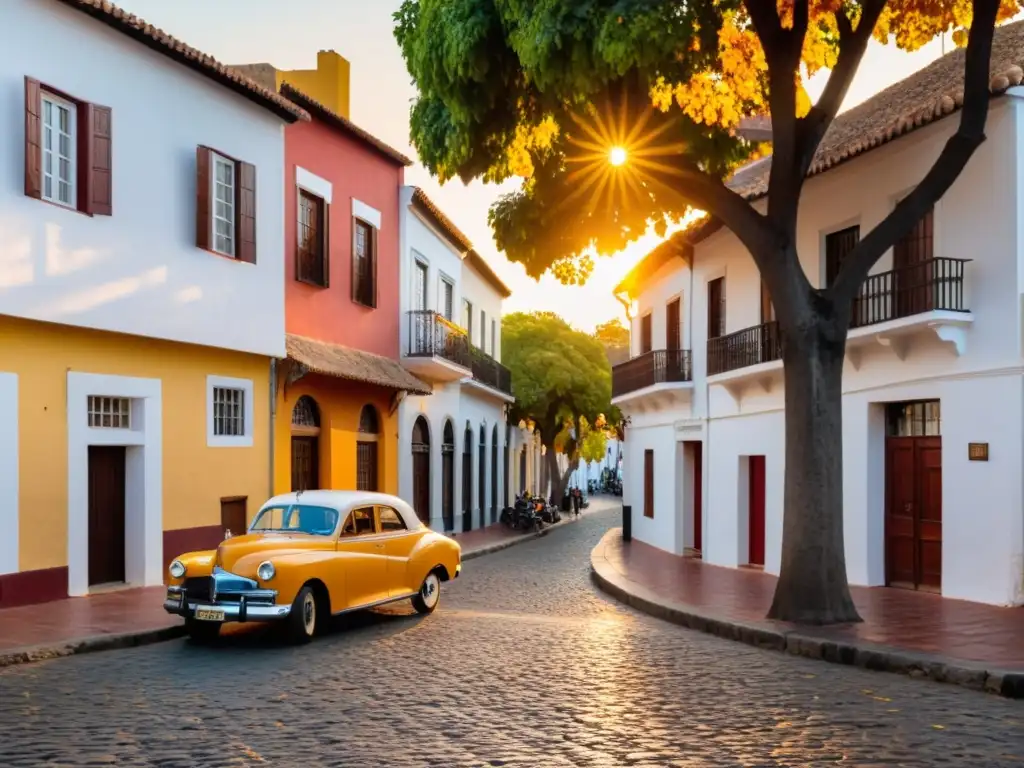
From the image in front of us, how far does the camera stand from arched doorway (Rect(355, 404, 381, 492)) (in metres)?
25.0

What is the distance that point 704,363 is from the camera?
24.2 meters

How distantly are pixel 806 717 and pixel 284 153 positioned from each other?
592 inches

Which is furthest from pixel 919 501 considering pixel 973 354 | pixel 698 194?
pixel 698 194

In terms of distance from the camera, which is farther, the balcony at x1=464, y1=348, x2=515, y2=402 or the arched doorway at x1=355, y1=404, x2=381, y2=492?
the balcony at x1=464, y1=348, x2=515, y2=402

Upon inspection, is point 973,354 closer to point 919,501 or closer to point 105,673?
point 919,501

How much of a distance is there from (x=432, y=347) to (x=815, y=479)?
16363 mm

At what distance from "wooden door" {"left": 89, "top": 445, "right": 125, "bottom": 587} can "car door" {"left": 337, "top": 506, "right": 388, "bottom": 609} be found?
4670 millimetres

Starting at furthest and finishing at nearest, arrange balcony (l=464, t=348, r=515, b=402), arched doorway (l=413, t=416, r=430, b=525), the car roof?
1. balcony (l=464, t=348, r=515, b=402)
2. arched doorway (l=413, t=416, r=430, b=525)
3. the car roof

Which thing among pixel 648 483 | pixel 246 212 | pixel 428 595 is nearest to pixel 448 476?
pixel 648 483

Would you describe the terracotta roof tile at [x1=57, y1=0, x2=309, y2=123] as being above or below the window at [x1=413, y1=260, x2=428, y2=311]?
above

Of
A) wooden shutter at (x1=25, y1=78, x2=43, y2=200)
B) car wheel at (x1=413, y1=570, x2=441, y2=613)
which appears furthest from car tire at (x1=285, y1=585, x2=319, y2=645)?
wooden shutter at (x1=25, y1=78, x2=43, y2=200)

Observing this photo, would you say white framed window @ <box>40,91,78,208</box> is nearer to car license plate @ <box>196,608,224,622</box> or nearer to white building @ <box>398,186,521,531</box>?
car license plate @ <box>196,608,224,622</box>

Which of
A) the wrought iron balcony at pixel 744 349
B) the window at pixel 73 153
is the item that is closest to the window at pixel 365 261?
the wrought iron balcony at pixel 744 349

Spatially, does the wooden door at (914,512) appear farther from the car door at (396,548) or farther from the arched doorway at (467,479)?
the arched doorway at (467,479)
